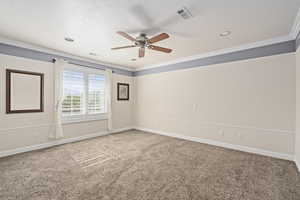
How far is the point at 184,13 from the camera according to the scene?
6.99 feet

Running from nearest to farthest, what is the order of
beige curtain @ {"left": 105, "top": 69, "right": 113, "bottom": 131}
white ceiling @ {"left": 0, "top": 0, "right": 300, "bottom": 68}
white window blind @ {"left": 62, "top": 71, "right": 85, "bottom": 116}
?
1. white ceiling @ {"left": 0, "top": 0, "right": 300, "bottom": 68}
2. white window blind @ {"left": 62, "top": 71, "right": 85, "bottom": 116}
3. beige curtain @ {"left": 105, "top": 69, "right": 113, "bottom": 131}

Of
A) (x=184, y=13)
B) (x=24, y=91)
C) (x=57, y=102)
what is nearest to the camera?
(x=184, y=13)

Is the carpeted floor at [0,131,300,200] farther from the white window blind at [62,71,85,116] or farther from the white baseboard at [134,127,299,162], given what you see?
the white window blind at [62,71,85,116]

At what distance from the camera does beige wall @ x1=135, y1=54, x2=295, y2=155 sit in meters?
2.97

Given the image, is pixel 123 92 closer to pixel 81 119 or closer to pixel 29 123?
pixel 81 119

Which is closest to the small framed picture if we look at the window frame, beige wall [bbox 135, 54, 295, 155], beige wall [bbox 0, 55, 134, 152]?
the window frame

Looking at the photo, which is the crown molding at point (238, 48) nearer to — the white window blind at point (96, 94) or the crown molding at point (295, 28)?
the crown molding at point (295, 28)

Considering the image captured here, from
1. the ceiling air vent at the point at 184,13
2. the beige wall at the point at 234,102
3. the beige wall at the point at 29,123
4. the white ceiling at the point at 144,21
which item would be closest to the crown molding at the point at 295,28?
the white ceiling at the point at 144,21

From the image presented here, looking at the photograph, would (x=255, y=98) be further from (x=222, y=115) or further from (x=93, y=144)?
(x=93, y=144)

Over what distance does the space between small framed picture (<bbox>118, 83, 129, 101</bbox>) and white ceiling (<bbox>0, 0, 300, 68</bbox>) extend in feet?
7.25

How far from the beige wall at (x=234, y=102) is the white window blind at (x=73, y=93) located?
2.57 metres

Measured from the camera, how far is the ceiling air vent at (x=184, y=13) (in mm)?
2064

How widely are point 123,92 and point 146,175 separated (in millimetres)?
3767

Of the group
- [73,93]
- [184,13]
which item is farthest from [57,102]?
[184,13]
